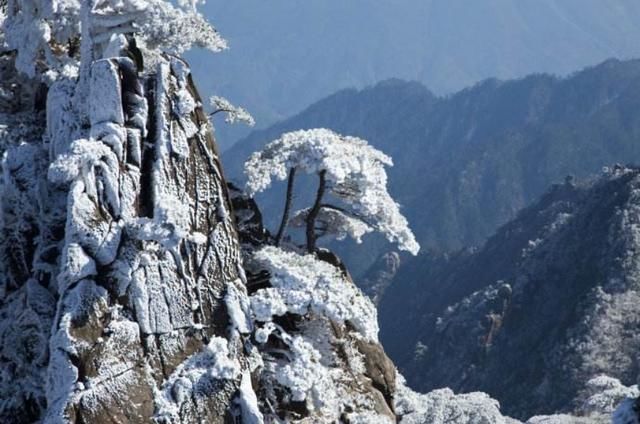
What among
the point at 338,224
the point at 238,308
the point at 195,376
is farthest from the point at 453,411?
the point at 195,376

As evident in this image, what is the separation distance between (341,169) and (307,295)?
9.13 ft

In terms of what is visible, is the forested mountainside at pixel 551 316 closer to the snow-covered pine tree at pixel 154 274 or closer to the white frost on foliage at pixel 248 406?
the snow-covered pine tree at pixel 154 274

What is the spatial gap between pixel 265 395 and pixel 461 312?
10465 cm

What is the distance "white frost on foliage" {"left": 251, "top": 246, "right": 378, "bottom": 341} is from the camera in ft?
53.3

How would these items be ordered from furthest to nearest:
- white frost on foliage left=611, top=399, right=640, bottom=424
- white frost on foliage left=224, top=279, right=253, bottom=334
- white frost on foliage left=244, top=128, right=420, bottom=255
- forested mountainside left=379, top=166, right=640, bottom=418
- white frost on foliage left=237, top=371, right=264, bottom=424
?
forested mountainside left=379, top=166, right=640, bottom=418
white frost on foliage left=244, top=128, right=420, bottom=255
white frost on foliage left=224, top=279, right=253, bottom=334
white frost on foliage left=237, top=371, right=264, bottom=424
white frost on foliage left=611, top=399, right=640, bottom=424

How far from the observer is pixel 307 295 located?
54.1 feet

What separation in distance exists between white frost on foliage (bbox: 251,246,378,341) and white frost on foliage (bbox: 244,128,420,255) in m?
1.76

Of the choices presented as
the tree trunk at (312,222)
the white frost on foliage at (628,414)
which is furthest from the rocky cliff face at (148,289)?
the white frost on foliage at (628,414)

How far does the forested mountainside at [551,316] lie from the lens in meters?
84.8

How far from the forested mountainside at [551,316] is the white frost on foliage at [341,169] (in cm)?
5639

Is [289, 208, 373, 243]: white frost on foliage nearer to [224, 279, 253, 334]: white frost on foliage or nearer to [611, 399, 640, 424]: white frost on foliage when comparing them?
[224, 279, 253, 334]: white frost on foliage

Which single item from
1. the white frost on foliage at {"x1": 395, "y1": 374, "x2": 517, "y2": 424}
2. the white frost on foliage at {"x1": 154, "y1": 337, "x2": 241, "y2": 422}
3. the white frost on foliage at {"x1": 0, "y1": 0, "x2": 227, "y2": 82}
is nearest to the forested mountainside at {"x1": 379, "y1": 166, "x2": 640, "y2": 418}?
the white frost on foliage at {"x1": 395, "y1": 374, "x2": 517, "y2": 424}

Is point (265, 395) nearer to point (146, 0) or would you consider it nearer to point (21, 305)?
point (21, 305)

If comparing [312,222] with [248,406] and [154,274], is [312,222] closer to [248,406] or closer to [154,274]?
[154,274]
